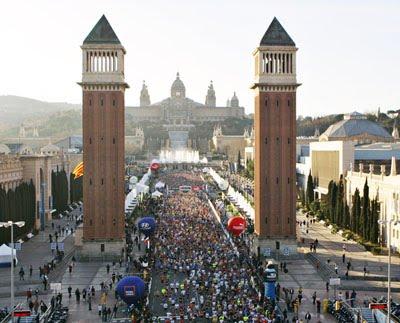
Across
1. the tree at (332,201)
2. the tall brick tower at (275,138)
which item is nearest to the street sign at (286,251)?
the tall brick tower at (275,138)

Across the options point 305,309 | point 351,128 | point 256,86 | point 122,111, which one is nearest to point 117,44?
point 122,111

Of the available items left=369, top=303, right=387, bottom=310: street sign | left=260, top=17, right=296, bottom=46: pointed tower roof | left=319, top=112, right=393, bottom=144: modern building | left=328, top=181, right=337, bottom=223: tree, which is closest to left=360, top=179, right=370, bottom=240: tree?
left=328, top=181, right=337, bottom=223: tree

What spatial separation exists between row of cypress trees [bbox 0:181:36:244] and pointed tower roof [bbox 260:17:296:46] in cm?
2640

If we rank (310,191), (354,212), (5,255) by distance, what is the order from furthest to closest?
(310,191), (354,212), (5,255)

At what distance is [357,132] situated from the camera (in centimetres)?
12219

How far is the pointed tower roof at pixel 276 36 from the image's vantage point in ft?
188

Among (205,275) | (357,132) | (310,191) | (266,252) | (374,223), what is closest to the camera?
(205,275)

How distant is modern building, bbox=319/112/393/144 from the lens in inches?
4719

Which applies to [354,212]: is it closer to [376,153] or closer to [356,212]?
[356,212]

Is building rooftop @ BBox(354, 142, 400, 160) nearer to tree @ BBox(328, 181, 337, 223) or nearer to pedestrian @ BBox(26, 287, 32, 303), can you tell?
tree @ BBox(328, 181, 337, 223)

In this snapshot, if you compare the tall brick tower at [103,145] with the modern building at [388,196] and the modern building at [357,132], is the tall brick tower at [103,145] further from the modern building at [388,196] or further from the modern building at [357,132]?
the modern building at [357,132]

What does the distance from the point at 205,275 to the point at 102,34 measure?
22527 mm

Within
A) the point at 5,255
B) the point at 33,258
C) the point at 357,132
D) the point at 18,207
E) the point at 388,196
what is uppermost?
the point at 357,132

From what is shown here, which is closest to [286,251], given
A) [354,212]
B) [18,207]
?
[354,212]
